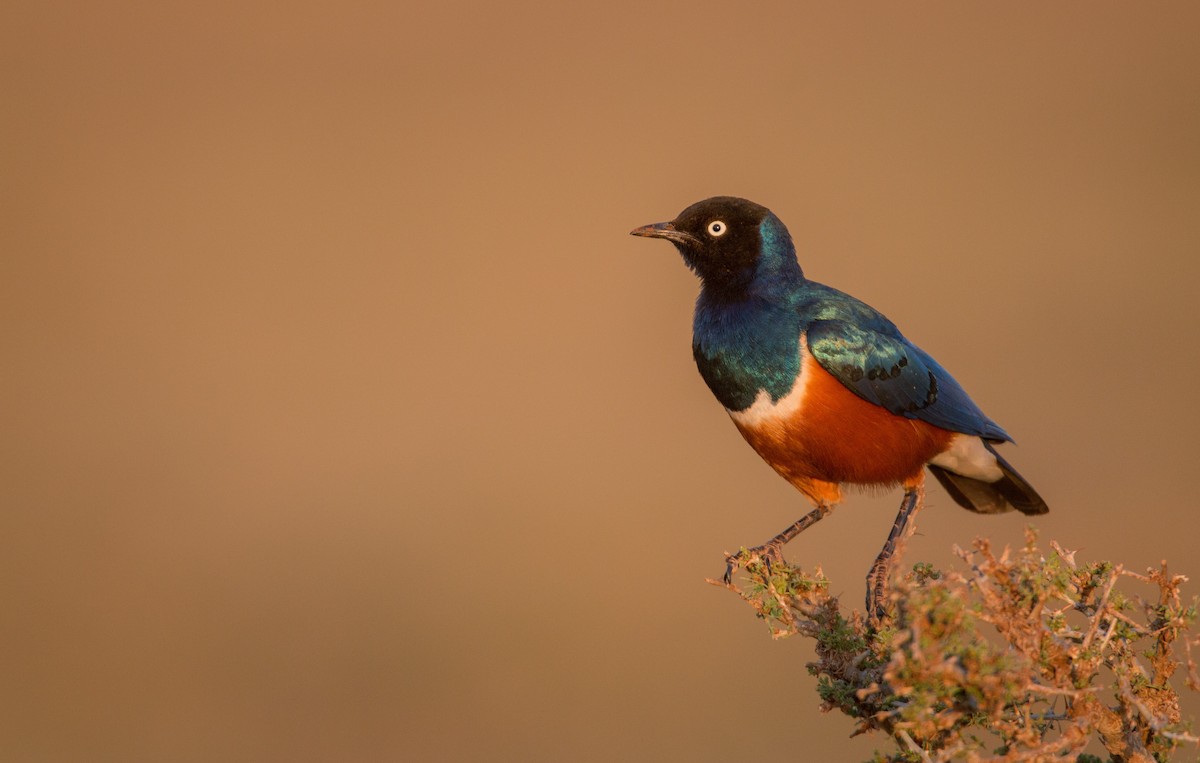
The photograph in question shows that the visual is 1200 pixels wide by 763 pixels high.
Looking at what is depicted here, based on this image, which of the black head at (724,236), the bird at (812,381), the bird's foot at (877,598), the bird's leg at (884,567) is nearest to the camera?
the bird's foot at (877,598)

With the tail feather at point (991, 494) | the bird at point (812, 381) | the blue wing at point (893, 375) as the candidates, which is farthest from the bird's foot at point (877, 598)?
the tail feather at point (991, 494)

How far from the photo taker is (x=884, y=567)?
15.6ft

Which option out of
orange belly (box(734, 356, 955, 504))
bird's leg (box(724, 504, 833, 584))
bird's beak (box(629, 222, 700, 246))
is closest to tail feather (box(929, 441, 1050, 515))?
orange belly (box(734, 356, 955, 504))

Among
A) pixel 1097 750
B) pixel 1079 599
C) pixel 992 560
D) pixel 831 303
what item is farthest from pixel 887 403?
pixel 1097 750

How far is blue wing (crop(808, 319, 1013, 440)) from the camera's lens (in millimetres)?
5203

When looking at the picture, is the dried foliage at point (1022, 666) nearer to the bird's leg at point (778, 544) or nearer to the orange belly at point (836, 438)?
the bird's leg at point (778, 544)

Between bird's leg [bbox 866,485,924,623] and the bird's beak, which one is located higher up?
the bird's beak

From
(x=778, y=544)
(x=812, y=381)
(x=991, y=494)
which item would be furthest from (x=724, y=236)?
(x=991, y=494)

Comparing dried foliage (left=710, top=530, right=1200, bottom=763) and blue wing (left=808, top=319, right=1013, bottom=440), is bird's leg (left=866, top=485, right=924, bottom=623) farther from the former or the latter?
dried foliage (left=710, top=530, right=1200, bottom=763)

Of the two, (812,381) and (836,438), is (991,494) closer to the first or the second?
(836,438)

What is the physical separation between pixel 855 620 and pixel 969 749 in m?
1.07

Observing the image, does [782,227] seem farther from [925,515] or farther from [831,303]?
[925,515]

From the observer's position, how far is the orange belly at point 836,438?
5.18 m

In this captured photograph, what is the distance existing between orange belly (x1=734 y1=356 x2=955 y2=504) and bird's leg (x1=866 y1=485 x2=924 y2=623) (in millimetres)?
174
